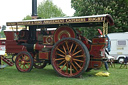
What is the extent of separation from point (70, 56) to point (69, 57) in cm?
6

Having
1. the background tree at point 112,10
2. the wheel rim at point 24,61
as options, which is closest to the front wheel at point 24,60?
the wheel rim at point 24,61

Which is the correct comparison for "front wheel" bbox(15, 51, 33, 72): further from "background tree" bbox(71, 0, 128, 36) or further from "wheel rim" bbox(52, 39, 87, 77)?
"background tree" bbox(71, 0, 128, 36)

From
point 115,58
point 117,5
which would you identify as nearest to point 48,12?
point 117,5

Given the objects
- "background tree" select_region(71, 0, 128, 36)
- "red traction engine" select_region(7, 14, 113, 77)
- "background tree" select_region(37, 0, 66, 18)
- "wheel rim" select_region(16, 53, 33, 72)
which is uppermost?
"background tree" select_region(37, 0, 66, 18)

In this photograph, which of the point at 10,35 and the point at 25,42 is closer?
the point at 25,42

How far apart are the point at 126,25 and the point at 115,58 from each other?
350 cm

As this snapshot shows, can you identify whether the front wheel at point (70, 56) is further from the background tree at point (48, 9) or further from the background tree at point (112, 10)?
the background tree at point (48, 9)

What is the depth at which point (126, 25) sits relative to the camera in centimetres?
1759

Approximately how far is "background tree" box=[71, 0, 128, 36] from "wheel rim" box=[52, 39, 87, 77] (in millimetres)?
9447

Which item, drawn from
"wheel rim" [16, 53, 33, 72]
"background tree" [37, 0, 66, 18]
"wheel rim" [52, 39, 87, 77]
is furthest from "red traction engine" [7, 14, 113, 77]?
"background tree" [37, 0, 66, 18]

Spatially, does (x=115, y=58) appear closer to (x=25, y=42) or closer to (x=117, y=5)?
(x=117, y=5)

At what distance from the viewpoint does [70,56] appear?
8422 millimetres

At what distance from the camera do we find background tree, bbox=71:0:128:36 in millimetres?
17438

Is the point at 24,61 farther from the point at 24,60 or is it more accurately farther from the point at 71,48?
the point at 71,48
